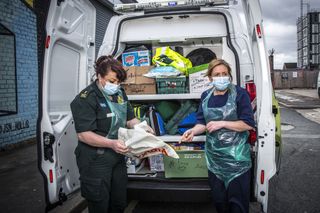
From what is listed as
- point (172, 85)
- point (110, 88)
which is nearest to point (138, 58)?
point (172, 85)

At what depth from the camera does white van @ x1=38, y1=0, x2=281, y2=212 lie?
300 cm

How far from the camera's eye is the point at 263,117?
2928 millimetres

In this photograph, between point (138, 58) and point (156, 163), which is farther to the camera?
point (138, 58)

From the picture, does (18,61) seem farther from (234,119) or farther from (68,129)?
(234,119)

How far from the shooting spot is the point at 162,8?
3.90 metres

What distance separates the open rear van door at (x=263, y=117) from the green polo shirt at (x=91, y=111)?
54.7 inches

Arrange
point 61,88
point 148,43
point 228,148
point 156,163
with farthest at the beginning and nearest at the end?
point 148,43 → point 156,163 → point 61,88 → point 228,148

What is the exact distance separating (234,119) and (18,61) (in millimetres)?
6127

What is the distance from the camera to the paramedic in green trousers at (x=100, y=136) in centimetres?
265

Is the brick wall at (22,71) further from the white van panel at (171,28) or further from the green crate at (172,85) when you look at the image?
the green crate at (172,85)

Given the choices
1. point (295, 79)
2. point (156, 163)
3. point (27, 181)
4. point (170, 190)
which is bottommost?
point (27, 181)

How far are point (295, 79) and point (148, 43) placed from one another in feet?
99.0

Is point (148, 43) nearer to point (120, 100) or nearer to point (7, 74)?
point (120, 100)

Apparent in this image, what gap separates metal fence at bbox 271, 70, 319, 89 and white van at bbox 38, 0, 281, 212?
95.4 ft
